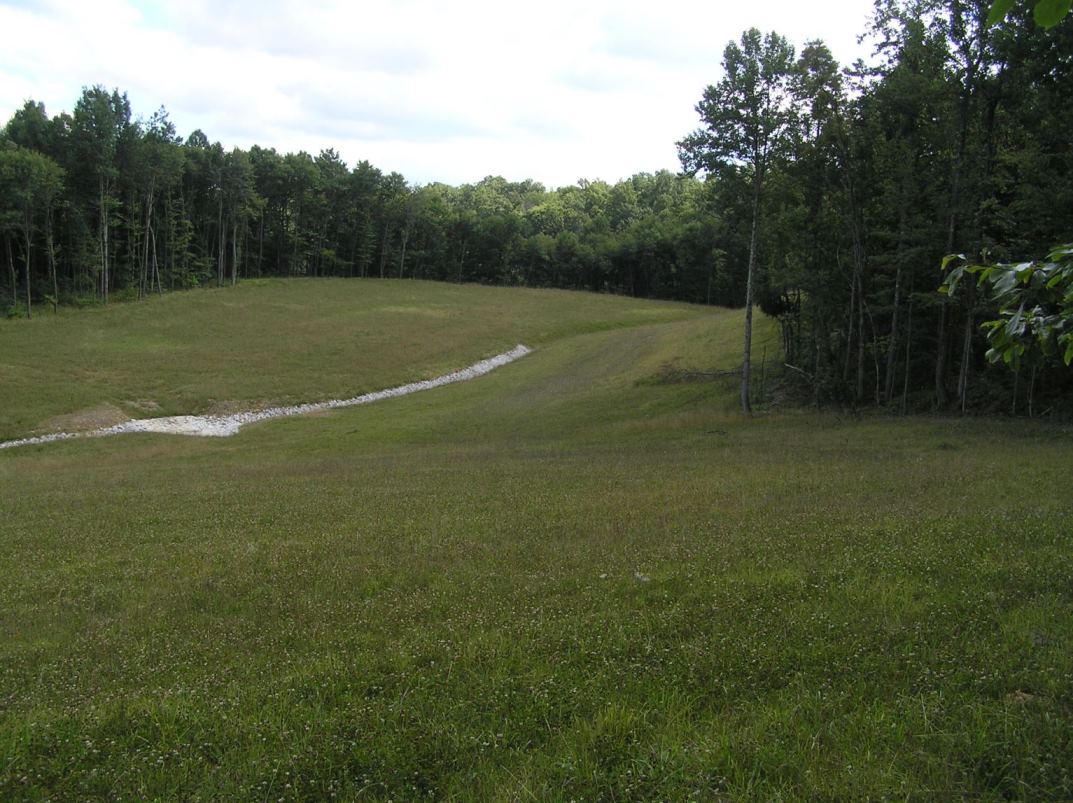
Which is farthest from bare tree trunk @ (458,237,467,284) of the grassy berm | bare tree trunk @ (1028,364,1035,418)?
the grassy berm

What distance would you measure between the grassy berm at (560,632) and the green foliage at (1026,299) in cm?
248

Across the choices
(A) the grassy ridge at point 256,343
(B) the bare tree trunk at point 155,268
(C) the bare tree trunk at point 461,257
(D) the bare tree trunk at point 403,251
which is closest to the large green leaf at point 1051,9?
(A) the grassy ridge at point 256,343

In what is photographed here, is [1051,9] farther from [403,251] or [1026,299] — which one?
[403,251]

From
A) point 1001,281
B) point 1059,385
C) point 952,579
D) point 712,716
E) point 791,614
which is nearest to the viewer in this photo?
point 1001,281

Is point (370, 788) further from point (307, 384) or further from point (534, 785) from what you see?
point (307, 384)

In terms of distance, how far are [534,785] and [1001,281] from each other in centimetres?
393

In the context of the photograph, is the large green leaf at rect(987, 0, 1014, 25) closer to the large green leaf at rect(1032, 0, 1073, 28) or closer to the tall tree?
the large green leaf at rect(1032, 0, 1073, 28)

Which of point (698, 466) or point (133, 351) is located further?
point (133, 351)

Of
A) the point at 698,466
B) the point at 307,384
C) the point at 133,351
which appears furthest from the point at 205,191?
the point at 698,466

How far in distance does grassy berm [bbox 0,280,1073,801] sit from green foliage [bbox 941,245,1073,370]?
2.48 metres

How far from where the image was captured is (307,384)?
175ft

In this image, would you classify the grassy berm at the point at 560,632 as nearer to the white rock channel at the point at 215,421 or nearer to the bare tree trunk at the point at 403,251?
the white rock channel at the point at 215,421

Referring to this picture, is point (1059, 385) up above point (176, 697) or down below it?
above

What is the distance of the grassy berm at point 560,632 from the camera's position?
14.8ft
